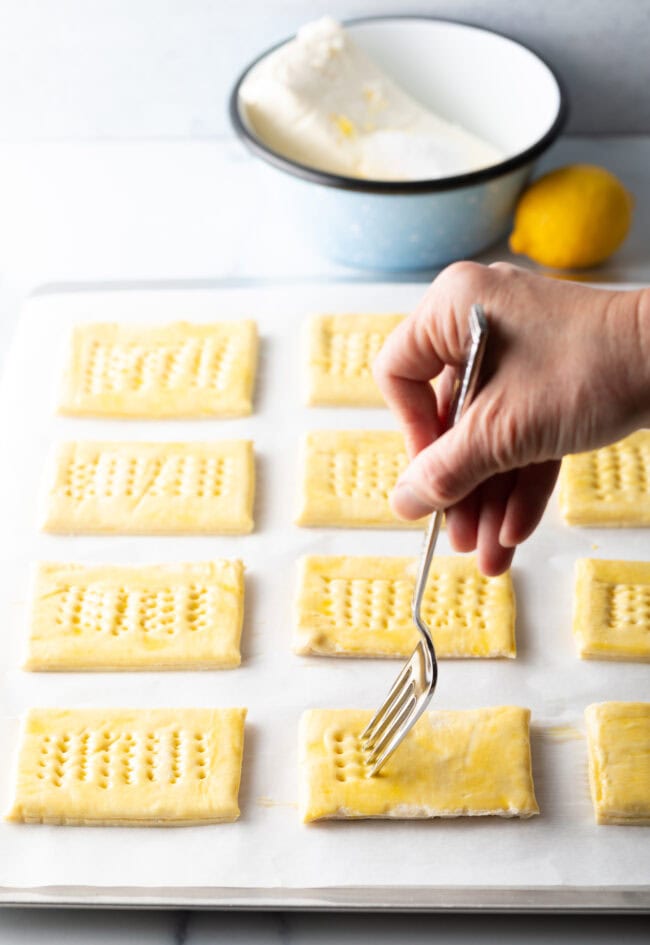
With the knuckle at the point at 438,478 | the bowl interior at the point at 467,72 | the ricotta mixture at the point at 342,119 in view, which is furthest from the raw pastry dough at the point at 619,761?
the bowl interior at the point at 467,72

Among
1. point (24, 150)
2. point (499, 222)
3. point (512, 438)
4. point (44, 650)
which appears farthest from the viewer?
point (24, 150)

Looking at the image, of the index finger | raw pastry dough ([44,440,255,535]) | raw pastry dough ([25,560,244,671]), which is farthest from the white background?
the index finger

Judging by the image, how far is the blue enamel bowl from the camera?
5.69ft

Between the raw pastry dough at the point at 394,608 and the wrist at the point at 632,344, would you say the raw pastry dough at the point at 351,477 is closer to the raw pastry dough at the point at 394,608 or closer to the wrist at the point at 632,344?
the raw pastry dough at the point at 394,608

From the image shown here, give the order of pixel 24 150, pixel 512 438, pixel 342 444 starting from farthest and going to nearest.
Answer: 1. pixel 24 150
2. pixel 342 444
3. pixel 512 438

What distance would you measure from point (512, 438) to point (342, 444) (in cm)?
60

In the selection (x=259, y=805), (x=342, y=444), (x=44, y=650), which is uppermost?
(x=342, y=444)

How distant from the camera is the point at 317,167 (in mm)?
1881

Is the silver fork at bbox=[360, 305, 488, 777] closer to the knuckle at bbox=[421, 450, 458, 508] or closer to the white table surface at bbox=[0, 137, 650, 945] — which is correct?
the knuckle at bbox=[421, 450, 458, 508]

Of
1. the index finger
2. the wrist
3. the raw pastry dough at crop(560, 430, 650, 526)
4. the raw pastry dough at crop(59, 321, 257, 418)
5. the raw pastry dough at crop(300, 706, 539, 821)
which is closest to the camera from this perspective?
the wrist

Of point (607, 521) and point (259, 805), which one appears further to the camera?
point (607, 521)

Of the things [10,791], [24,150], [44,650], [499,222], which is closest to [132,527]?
[44,650]

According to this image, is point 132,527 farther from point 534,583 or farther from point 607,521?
point 607,521

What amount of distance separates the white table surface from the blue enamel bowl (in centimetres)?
9
